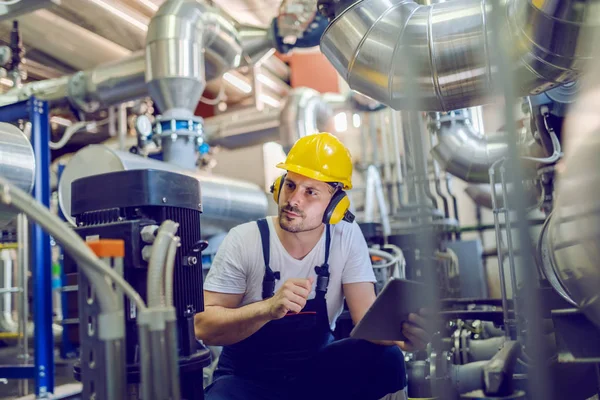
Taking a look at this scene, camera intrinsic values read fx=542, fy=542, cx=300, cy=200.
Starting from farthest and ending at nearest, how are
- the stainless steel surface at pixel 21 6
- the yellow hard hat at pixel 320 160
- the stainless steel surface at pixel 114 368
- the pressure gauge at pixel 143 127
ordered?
A: the pressure gauge at pixel 143 127 < the stainless steel surface at pixel 21 6 < the yellow hard hat at pixel 320 160 < the stainless steel surface at pixel 114 368

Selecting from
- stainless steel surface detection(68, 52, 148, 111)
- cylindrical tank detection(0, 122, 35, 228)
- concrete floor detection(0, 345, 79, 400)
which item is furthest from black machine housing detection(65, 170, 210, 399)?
stainless steel surface detection(68, 52, 148, 111)

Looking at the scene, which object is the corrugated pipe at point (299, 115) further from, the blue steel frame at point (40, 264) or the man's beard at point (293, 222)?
the man's beard at point (293, 222)

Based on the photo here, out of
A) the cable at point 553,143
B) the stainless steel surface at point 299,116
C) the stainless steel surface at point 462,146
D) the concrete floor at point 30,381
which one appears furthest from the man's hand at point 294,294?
the stainless steel surface at point 299,116

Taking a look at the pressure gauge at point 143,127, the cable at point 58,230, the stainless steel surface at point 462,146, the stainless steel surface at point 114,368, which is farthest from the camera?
the stainless steel surface at point 462,146

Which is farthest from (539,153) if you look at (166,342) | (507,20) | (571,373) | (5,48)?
(5,48)

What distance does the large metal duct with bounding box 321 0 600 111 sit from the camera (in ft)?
5.00

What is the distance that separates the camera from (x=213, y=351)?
260 cm

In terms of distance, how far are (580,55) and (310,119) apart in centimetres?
267

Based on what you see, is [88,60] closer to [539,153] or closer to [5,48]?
[5,48]

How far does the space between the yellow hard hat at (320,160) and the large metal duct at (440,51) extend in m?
0.24

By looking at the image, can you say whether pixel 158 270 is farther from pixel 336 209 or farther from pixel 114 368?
pixel 336 209

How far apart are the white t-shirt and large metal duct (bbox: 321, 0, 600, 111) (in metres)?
0.51

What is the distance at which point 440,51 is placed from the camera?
5.61ft

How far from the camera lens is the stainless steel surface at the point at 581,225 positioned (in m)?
0.81
